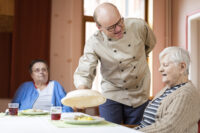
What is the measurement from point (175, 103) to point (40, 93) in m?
1.89

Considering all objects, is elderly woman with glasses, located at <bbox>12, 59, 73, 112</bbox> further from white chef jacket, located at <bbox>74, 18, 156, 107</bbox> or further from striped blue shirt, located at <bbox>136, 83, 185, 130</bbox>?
striped blue shirt, located at <bbox>136, 83, 185, 130</bbox>

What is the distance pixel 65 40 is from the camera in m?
4.16

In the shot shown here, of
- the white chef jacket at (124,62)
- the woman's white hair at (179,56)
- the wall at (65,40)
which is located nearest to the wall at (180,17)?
the wall at (65,40)

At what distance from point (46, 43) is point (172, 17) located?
237 cm

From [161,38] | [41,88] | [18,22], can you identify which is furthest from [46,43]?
[161,38]

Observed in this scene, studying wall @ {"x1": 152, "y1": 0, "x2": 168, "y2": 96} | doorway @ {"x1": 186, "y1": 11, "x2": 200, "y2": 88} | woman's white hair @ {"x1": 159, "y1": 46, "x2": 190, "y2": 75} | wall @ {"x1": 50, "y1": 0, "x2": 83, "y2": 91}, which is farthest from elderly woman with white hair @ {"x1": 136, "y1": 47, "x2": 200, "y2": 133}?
wall @ {"x1": 152, "y1": 0, "x2": 168, "y2": 96}

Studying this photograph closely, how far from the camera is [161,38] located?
190 inches

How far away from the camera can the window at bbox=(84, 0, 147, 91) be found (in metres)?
4.36

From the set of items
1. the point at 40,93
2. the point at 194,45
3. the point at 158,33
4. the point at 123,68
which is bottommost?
the point at 40,93

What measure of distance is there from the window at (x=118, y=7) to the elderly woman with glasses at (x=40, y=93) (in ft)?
4.72

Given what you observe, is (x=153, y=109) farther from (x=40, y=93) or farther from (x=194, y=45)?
(x=194, y=45)

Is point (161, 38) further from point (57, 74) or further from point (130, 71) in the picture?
point (130, 71)

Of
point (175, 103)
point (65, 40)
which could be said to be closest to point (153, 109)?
point (175, 103)

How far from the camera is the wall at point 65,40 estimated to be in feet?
13.4
